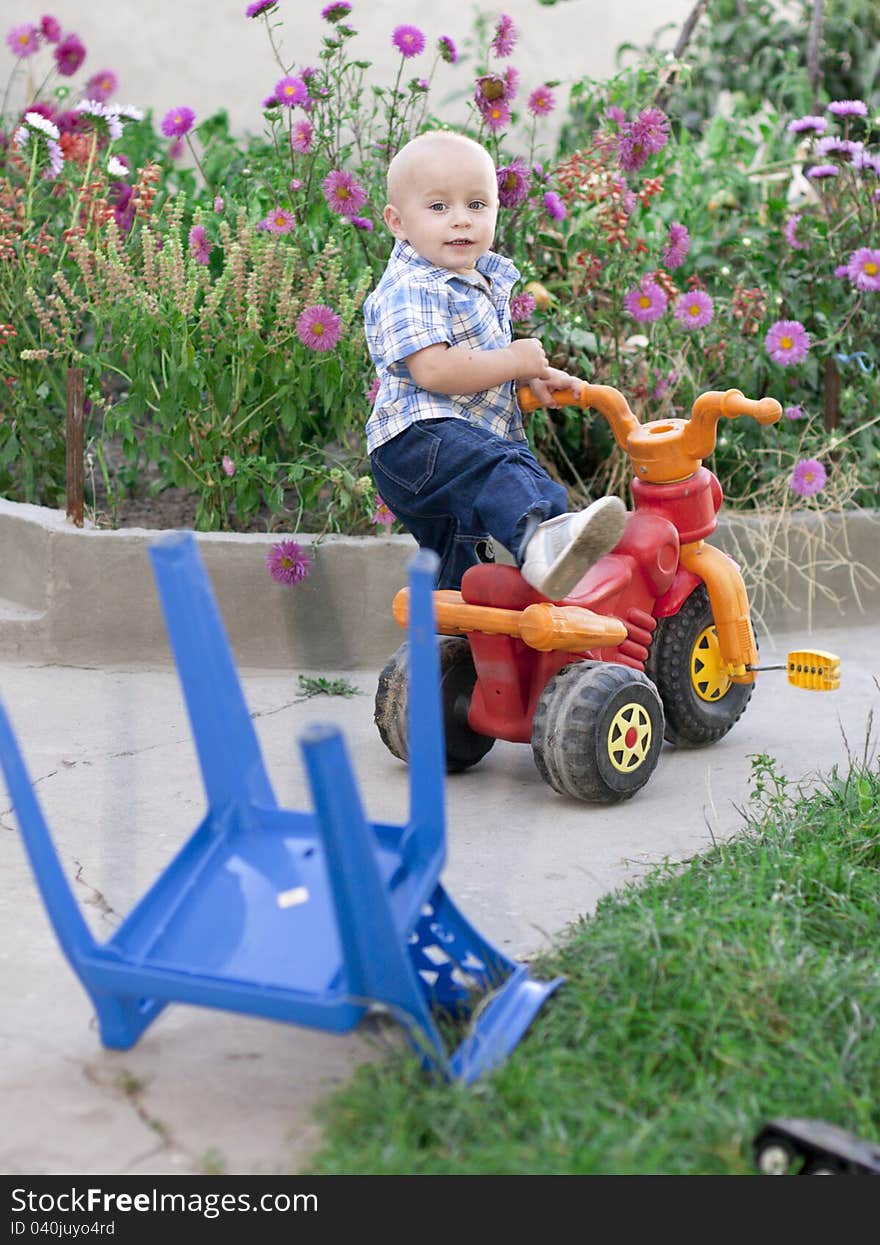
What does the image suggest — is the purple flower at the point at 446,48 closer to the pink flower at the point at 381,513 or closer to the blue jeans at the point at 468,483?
the pink flower at the point at 381,513

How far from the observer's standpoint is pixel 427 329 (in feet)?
10.3

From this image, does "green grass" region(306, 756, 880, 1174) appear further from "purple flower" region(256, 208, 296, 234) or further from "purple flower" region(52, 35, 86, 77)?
"purple flower" region(52, 35, 86, 77)

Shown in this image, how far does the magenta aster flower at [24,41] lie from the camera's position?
5320 millimetres

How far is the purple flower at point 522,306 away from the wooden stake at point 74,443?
1178 mm

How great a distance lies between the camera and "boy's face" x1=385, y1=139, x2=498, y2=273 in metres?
3.17

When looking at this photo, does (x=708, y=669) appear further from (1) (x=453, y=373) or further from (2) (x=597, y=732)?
(1) (x=453, y=373)

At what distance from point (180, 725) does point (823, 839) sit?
159cm

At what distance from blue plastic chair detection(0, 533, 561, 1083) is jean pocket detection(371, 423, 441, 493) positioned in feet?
3.79

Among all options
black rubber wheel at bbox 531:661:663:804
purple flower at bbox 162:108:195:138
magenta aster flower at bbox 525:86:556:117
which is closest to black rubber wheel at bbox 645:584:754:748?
black rubber wheel at bbox 531:661:663:804

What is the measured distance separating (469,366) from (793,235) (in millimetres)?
2080

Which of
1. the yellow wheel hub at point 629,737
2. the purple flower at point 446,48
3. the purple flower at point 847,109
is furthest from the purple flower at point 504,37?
the yellow wheel hub at point 629,737

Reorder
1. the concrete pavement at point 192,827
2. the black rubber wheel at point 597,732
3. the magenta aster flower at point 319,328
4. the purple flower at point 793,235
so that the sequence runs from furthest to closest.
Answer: the purple flower at point 793,235
the magenta aster flower at point 319,328
the black rubber wheel at point 597,732
the concrete pavement at point 192,827

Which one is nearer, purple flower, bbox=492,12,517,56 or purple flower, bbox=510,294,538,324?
purple flower, bbox=510,294,538,324
